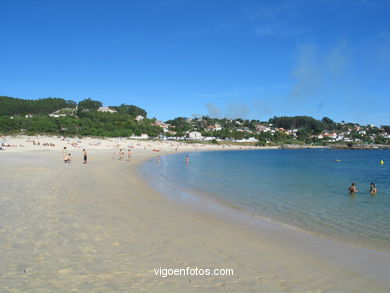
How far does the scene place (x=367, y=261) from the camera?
6504mm

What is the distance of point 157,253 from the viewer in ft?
19.7

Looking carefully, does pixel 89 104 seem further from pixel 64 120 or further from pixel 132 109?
pixel 64 120

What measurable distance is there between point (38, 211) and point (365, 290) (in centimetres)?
831

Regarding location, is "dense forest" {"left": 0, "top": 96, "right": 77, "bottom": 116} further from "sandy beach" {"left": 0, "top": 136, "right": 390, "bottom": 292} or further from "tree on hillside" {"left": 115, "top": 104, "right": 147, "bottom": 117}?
"sandy beach" {"left": 0, "top": 136, "right": 390, "bottom": 292}

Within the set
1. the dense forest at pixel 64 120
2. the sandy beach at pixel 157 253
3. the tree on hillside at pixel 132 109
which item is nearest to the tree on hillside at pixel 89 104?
the dense forest at pixel 64 120

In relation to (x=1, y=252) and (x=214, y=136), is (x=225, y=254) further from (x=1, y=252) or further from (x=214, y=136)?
(x=214, y=136)

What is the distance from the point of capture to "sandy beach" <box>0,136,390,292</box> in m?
4.72

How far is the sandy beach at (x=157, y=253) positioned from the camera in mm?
4719

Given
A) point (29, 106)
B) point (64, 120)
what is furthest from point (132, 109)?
point (64, 120)

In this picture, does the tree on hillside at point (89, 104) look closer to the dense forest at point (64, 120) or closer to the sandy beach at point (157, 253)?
the dense forest at point (64, 120)

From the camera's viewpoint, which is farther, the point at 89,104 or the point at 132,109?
the point at 132,109

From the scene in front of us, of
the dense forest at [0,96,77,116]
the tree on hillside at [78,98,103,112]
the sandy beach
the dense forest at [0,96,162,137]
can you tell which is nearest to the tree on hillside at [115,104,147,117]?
the dense forest at [0,96,162,137]

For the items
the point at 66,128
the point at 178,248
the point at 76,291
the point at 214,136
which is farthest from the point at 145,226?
the point at 214,136

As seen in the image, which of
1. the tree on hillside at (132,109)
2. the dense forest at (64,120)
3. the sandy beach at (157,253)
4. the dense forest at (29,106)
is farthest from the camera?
the tree on hillside at (132,109)
